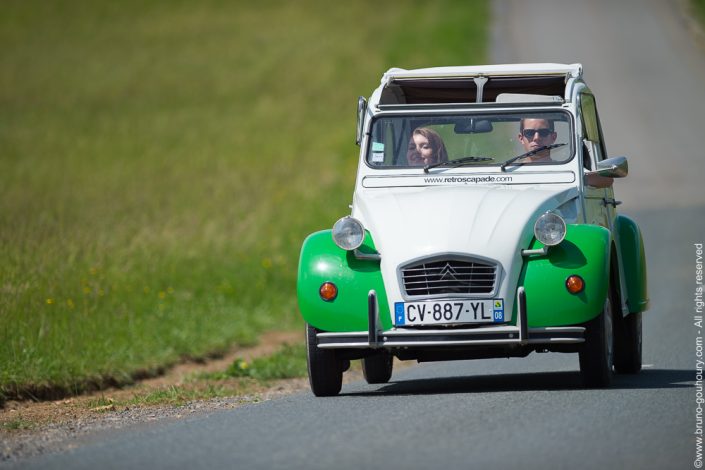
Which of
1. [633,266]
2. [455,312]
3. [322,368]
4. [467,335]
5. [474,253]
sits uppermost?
[474,253]

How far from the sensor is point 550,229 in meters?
9.89

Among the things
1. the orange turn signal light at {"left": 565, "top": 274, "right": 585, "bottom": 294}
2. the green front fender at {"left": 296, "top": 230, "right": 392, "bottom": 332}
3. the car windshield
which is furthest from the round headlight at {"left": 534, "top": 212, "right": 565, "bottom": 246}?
the car windshield

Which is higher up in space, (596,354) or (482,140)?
(482,140)

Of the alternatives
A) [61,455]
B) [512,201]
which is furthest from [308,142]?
[61,455]

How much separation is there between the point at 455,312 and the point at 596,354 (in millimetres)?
1099

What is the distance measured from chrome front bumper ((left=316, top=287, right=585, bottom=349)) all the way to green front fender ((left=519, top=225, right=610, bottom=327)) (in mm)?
78

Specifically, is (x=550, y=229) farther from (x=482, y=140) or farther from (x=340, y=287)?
(x=482, y=140)

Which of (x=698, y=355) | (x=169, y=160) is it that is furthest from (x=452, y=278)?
(x=169, y=160)

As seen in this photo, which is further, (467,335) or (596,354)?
(596,354)

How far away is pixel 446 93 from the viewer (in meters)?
13.1

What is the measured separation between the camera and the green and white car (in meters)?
9.70

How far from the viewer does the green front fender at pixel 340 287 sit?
9.88 m

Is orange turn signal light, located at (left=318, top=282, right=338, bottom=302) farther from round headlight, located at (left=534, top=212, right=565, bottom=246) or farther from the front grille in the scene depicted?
round headlight, located at (left=534, top=212, right=565, bottom=246)

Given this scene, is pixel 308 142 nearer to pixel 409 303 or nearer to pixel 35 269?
pixel 35 269
